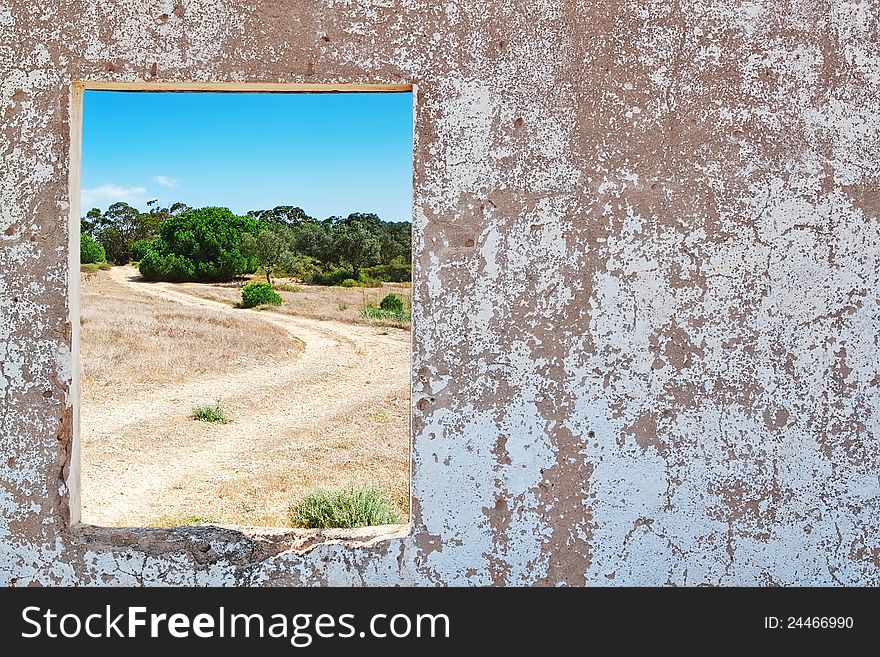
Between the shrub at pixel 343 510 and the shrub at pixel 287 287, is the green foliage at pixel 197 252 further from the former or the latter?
the shrub at pixel 343 510

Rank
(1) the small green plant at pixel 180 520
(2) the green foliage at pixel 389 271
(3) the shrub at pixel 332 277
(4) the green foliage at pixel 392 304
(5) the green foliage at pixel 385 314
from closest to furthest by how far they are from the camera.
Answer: (1) the small green plant at pixel 180 520 < (5) the green foliage at pixel 385 314 < (4) the green foliage at pixel 392 304 < (3) the shrub at pixel 332 277 < (2) the green foliage at pixel 389 271

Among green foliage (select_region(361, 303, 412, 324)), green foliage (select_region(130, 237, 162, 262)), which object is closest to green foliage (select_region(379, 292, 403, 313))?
green foliage (select_region(361, 303, 412, 324))

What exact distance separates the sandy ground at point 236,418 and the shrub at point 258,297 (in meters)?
2.62

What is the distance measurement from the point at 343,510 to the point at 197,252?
68.7ft

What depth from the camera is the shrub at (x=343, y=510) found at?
18.4ft

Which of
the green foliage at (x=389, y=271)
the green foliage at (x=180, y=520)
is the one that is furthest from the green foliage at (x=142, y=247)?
the green foliage at (x=180, y=520)

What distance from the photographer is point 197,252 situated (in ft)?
81.5

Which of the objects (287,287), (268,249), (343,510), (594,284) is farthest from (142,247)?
(594,284)

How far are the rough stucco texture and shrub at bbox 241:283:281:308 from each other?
19.0m

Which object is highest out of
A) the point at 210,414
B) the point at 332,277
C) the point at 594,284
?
the point at 332,277

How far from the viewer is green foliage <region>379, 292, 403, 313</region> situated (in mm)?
21372

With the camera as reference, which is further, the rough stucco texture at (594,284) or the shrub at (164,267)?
the shrub at (164,267)

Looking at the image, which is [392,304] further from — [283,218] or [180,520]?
[180,520]

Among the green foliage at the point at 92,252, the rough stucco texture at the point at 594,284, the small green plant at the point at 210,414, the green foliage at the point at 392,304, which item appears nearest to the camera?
the rough stucco texture at the point at 594,284
